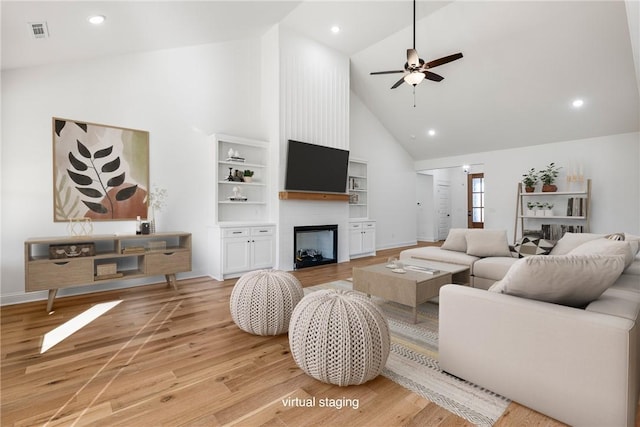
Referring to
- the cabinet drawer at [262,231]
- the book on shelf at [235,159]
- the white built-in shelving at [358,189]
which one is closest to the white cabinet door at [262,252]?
the cabinet drawer at [262,231]

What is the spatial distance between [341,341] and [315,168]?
4.09 m

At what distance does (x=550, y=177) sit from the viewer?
252 inches

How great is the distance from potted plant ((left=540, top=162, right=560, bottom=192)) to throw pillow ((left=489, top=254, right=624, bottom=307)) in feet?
19.2

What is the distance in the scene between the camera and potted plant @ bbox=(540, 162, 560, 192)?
6332mm

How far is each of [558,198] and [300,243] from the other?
5.53m

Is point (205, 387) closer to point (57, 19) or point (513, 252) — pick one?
point (57, 19)

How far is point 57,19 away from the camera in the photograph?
8.98ft

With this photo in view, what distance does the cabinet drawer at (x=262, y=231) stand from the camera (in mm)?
4797

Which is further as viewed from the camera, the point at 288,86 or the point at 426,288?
the point at 288,86

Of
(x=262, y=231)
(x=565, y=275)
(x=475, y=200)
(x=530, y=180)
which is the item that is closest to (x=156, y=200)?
(x=262, y=231)

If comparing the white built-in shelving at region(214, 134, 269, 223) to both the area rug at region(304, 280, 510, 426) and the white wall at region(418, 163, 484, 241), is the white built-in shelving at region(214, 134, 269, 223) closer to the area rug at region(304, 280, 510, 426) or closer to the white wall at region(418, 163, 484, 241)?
the area rug at region(304, 280, 510, 426)

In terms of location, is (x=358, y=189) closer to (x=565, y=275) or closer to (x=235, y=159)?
(x=235, y=159)

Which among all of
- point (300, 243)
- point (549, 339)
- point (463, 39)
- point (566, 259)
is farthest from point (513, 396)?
point (463, 39)

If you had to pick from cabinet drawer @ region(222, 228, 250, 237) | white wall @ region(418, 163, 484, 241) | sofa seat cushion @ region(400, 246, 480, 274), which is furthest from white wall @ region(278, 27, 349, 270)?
white wall @ region(418, 163, 484, 241)
